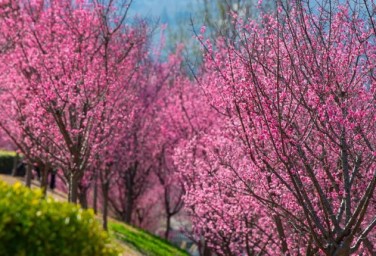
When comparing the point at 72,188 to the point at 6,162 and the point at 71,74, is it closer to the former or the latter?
the point at 71,74

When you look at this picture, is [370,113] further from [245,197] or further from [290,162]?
[245,197]

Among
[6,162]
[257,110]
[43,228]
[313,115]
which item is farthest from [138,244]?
[43,228]

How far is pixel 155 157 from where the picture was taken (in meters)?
27.9

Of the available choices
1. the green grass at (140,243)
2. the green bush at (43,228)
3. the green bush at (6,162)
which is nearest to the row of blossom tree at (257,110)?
the green grass at (140,243)

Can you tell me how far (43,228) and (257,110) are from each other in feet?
15.6

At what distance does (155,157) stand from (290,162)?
20507mm

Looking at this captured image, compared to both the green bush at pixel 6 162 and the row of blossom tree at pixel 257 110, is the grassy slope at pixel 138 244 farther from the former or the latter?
the green bush at pixel 6 162

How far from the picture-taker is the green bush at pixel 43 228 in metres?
4.86

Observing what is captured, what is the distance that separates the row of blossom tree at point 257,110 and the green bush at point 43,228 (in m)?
2.78

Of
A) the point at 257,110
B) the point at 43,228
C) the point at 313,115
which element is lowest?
the point at 43,228

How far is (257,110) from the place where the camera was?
29.8 ft

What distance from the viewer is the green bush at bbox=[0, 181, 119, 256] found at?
15.9 ft

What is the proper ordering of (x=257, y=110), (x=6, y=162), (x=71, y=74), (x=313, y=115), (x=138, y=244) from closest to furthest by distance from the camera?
(x=313, y=115) < (x=257, y=110) < (x=71, y=74) < (x=138, y=244) < (x=6, y=162)

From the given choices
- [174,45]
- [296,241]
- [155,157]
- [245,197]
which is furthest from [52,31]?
[174,45]
